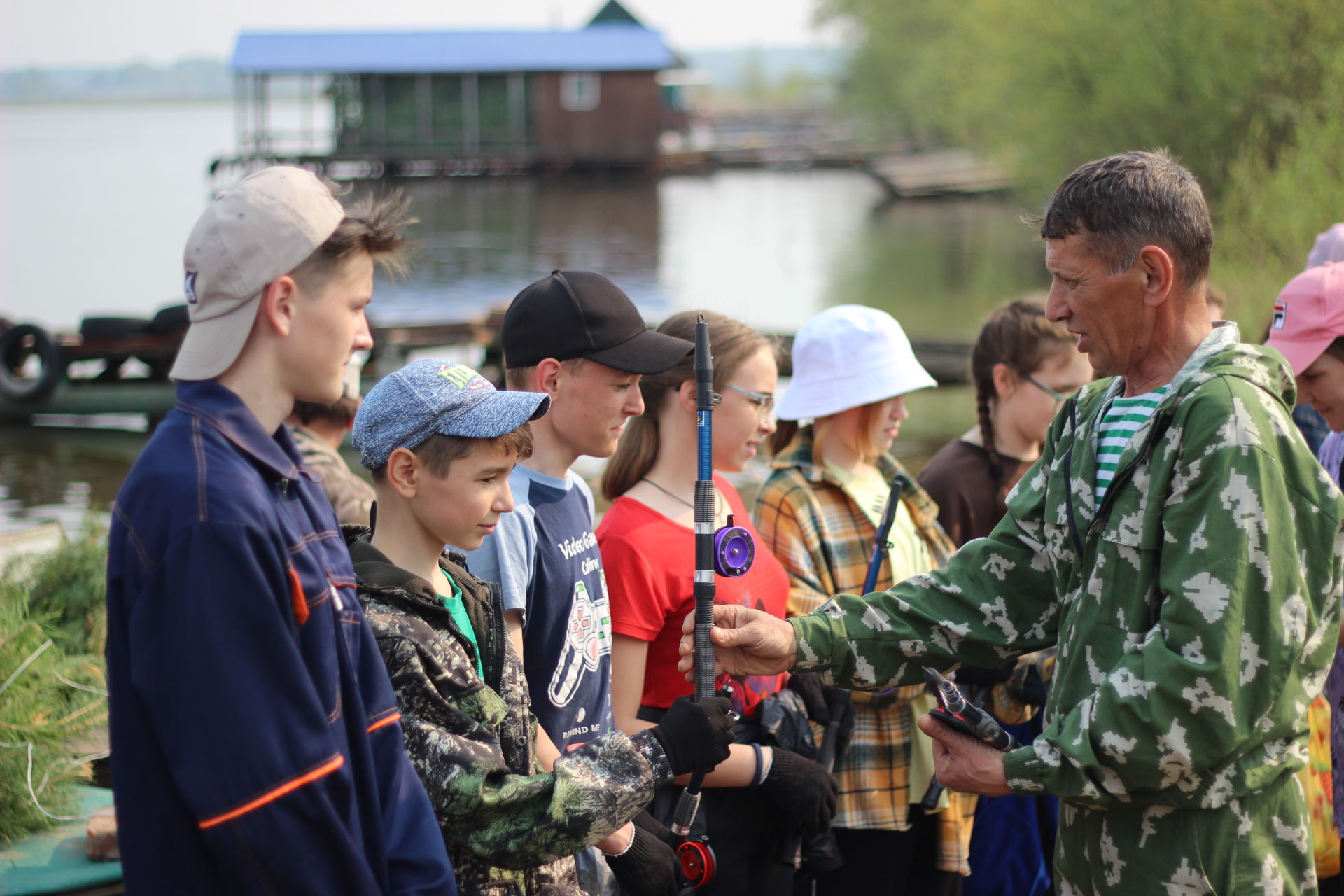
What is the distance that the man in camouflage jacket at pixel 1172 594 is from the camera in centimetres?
223

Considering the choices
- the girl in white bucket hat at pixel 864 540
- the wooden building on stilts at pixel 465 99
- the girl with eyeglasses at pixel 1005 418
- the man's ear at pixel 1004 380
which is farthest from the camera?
the wooden building on stilts at pixel 465 99

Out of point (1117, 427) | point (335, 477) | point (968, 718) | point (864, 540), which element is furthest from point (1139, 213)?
point (335, 477)

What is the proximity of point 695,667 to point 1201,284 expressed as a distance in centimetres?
129

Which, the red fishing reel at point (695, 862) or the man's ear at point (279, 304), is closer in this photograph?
the man's ear at point (279, 304)

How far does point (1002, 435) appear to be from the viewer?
168 inches

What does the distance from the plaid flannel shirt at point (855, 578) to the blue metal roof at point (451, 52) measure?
4570cm

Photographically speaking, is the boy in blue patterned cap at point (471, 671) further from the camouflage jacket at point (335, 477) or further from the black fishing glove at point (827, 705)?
the camouflage jacket at point (335, 477)

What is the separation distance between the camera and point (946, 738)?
→ 104 inches

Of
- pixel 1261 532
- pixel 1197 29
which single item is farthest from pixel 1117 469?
pixel 1197 29

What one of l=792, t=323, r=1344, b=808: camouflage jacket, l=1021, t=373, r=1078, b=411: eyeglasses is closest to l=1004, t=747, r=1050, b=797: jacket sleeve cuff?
l=792, t=323, r=1344, b=808: camouflage jacket

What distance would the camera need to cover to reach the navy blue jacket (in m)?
1.68

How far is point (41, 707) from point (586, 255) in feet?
89.8

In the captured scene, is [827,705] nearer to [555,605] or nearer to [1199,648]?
[555,605]

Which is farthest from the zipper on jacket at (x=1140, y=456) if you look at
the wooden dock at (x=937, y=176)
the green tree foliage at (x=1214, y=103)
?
the wooden dock at (x=937, y=176)
